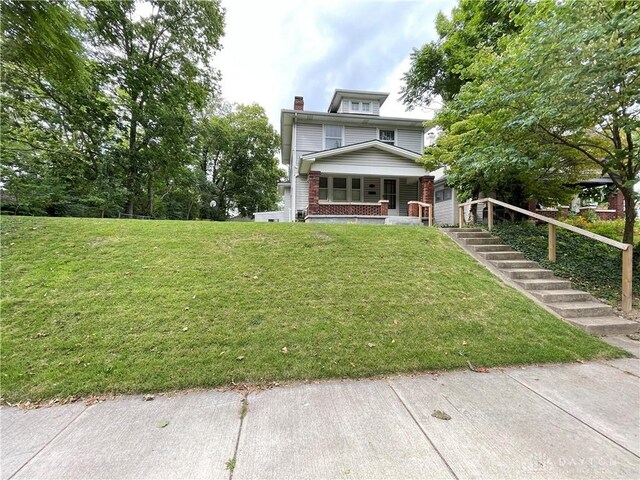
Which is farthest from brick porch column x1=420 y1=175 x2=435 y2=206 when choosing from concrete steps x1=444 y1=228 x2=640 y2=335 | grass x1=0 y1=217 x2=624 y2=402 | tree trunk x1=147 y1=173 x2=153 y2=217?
tree trunk x1=147 y1=173 x2=153 y2=217

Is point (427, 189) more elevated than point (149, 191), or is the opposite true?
point (149, 191)

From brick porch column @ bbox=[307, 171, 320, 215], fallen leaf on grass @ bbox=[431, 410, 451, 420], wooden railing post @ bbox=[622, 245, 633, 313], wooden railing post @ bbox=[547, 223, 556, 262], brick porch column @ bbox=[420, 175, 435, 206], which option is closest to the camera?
fallen leaf on grass @ bbox=[431, 410, 451, 420]

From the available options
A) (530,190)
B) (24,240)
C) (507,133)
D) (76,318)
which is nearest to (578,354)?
(507,133)

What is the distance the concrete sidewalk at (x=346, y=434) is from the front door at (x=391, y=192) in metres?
13.1

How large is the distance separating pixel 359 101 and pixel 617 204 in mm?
16039

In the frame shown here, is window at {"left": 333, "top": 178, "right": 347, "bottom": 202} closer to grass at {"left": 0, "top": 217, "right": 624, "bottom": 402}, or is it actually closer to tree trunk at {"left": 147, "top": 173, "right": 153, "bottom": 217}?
grass at {"left": 0, "top": 217, "right": 624, "bottom": 402}

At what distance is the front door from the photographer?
15.5 metres

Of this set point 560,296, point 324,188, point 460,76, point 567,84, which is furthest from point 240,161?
point 560,296

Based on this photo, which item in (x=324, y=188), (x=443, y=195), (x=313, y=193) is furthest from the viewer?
(x=443, y=195)

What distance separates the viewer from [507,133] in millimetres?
6410

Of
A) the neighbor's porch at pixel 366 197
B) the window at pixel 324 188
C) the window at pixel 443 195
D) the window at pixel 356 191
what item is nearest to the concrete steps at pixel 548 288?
the neighbor's porch at pixel 366 197

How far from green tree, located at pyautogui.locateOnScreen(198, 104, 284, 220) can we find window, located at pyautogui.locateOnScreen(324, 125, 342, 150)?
1361 centimetres

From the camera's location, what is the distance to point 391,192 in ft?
51.4

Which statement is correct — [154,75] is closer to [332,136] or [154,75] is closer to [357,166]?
[332,136]
